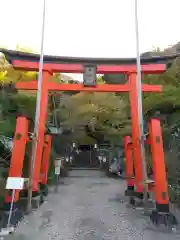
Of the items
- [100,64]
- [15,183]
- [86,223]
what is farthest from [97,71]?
[86,223]

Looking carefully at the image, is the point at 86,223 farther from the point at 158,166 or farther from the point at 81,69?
the point at 81,69

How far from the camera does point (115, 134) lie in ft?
64.9

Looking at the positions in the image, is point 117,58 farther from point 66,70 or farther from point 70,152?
point 70,152

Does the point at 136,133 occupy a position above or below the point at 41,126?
below

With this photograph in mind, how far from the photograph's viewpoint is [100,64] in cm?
908

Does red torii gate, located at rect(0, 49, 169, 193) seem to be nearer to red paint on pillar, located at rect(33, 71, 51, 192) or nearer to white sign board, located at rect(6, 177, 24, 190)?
red paint on pillar, located at rect(33, 71, 51, 192)

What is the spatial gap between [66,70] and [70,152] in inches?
574

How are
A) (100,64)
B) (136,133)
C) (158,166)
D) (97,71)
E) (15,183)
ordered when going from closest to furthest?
1. (15,183)
2. (158,166)
3. (136,133)
4. (97,71)
5. (100,64)

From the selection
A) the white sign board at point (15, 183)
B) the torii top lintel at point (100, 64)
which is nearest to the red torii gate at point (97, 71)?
the torii top lintel at point (100, 64)

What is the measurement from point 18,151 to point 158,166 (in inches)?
143

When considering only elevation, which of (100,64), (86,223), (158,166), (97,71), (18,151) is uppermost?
(100,64)

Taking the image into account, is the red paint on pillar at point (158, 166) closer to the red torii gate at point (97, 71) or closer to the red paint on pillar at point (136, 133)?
the red paint on pillar at point (136, 133)

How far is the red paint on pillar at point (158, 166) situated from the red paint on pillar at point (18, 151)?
340 centimetres

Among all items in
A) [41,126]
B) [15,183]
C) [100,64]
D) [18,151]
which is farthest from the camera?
[100,64]
